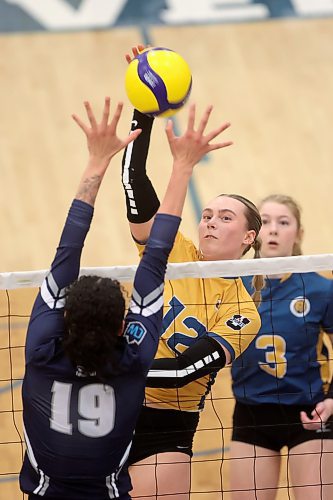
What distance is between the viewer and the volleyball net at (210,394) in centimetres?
442

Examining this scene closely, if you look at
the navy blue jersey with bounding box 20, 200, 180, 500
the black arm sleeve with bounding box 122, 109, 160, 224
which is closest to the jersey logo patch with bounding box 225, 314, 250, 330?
the black arm sleeve with bounding box 122, 109, 160, 224

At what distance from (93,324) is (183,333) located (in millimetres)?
1221

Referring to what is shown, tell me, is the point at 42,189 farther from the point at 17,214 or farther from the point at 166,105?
the point at 166,105

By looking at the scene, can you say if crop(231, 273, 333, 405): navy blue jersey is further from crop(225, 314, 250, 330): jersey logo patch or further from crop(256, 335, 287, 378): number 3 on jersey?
crop(225, 314, 250, 330): jersey logo patch

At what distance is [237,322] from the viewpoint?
438cm

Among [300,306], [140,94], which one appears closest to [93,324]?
[140,94]

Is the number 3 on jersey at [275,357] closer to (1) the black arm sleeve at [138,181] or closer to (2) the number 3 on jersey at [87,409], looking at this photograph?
(1) the black arm sleeve at [138,181]

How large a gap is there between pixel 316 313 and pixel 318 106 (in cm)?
617

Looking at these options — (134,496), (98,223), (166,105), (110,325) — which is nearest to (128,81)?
(166,105)

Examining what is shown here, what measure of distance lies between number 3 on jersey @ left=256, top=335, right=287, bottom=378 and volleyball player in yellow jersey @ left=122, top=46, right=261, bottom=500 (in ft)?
2.80

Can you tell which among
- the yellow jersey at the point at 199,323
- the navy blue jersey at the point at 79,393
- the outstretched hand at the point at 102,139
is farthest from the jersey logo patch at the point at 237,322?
the outstretched hand at the point at 102,139

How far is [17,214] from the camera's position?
31.7 ft

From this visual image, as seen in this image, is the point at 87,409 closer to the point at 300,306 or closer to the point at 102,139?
the point at 102,139

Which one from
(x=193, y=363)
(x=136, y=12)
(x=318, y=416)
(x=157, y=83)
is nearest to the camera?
(x=193, y=363)
